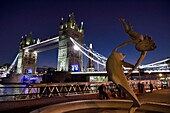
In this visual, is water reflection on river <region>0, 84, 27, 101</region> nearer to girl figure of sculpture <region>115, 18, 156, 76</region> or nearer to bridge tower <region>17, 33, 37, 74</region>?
girl figure of sculpture <region>115, 18, 156, 76</region>

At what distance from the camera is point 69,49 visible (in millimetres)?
38562

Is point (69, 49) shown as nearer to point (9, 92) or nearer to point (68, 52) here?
point (68, 52)

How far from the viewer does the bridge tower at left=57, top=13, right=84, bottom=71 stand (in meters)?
36.8

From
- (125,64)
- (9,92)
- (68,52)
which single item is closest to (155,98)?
(125,64)

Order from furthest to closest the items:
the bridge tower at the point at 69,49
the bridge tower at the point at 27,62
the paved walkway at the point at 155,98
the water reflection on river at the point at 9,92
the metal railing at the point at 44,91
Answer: the bridge tower at the point at 27,62, the bridge tower at the point at 69,49, the paved walkway at the point at 155,98, the metal railing at the point at 44,91, the water reflection on river at the point at 9,92

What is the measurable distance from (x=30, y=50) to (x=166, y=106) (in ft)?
179

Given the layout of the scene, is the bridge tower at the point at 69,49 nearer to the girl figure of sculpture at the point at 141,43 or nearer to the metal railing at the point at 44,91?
the metal railing at the point at 44,91

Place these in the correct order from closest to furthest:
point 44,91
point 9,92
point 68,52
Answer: point 44,91, point 9,92, point 68,52

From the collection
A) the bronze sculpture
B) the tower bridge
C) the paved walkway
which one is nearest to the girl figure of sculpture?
the bronze sculpture

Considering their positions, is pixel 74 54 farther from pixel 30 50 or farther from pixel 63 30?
pixel 30 50

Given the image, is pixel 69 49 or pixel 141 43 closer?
pixel 141 43

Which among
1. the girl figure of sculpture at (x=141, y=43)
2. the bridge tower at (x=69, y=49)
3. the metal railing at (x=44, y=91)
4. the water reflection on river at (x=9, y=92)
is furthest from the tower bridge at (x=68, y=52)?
the girl figure of sculpture at (x=141, y=43)

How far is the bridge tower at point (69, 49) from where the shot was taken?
1447 inches

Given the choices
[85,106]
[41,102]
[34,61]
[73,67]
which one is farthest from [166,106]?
[34,61]
